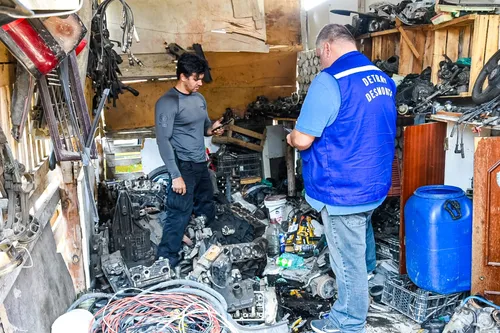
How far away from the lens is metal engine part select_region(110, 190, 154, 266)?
12.5ft

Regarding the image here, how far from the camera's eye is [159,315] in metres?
2.54

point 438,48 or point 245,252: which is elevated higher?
point 438,48

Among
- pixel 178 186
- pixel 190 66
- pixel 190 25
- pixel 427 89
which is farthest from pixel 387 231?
pixel 190 25

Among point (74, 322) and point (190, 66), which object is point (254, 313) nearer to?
point (74, 322)

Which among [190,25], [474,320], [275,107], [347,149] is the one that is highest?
[190,25]

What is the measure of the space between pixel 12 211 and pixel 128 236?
2.35m

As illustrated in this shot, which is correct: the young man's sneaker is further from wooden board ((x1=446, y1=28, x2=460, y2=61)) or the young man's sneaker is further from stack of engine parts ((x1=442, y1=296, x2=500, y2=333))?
wooden board ((x1=446, y1=28, x2=460, y2=61))

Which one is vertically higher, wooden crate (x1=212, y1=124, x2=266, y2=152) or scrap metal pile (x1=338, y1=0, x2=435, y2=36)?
scrap metal pile (x1=338, y1=0, x2=435, y2=36)

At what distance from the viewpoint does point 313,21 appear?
19.9 ft

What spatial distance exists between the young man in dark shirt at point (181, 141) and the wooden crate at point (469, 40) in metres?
1.97

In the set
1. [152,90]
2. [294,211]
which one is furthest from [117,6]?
[294,211]

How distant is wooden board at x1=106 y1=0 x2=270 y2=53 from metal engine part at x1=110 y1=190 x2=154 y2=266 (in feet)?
7.77

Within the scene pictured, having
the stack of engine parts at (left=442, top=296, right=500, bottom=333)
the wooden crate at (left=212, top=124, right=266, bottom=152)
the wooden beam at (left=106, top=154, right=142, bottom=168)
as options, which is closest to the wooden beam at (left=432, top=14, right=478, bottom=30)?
the stack of engine parts at (left=442, top=296, right=500, bottom=333)

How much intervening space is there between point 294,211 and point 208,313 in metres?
2.34
